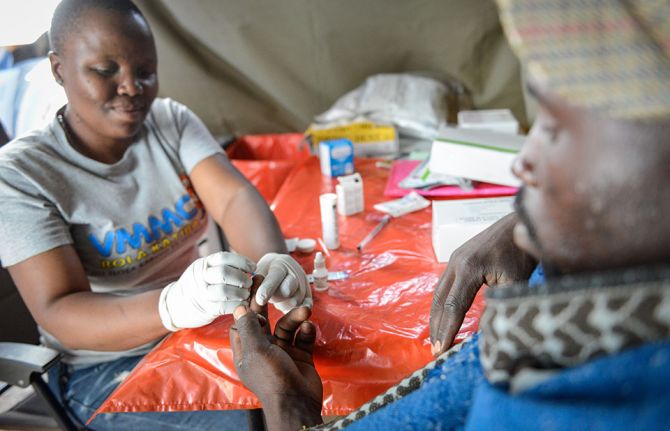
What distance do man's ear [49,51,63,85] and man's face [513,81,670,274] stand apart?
1.13 metres

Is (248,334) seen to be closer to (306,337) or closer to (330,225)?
(306,337)

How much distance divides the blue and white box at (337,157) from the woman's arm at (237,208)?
40cm

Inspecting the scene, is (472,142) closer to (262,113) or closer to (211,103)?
(262,113)

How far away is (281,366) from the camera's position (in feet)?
2.44

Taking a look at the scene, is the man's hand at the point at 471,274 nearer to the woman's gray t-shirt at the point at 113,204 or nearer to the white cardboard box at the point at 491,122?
the woman's gray t-shirt at the point at 113,204

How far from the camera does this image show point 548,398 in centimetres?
38

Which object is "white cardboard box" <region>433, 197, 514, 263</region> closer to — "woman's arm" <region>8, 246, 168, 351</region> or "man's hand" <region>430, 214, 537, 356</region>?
"man's hand" <region>430, 214, 537, 356</region>

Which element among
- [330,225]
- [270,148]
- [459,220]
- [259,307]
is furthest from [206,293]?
[270,148]

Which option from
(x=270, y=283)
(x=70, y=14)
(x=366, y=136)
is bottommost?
(x=366, y=136)

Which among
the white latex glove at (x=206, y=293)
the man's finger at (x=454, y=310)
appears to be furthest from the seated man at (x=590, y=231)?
the white latex glove at (x=206, y=293)

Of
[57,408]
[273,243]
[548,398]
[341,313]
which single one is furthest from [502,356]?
[57,408]

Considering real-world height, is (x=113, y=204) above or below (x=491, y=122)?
above

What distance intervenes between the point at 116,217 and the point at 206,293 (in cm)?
47

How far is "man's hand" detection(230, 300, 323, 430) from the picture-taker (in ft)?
2.34
